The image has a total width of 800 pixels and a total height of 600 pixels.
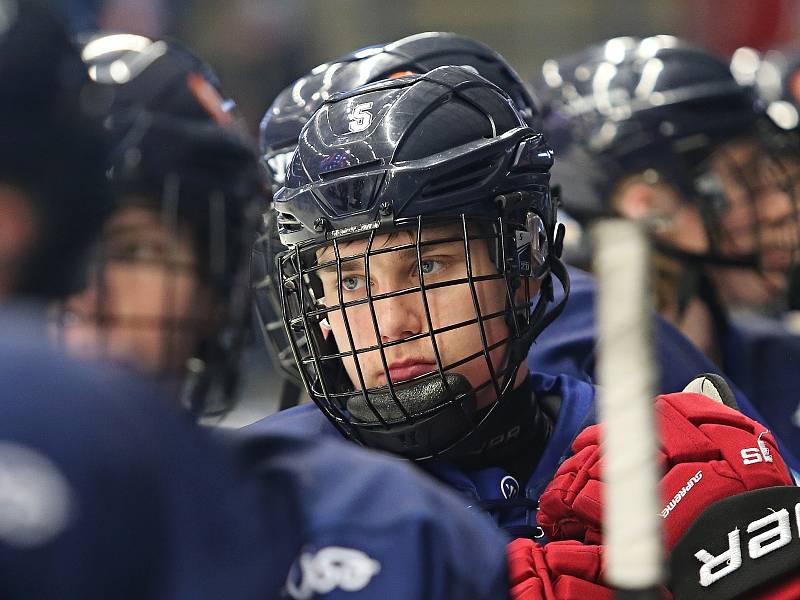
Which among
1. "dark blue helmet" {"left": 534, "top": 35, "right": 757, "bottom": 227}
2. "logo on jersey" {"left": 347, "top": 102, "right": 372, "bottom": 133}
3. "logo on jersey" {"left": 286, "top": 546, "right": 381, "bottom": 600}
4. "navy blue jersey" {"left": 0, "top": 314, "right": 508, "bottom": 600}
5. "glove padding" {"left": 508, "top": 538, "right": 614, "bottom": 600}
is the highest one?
"dark blue helmet" {"left": 534, "top": 35, "right": 757, "bottom": 227}

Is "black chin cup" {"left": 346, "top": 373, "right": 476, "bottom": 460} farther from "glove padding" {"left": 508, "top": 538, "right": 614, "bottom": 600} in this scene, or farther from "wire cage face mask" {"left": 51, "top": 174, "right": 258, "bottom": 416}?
"wire cage face mask" {"left": 51, "top": 174, "right": 258, "bottom": 416}

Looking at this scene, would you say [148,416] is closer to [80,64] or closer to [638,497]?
[638,497]

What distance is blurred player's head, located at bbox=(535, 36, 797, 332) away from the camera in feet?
11.6

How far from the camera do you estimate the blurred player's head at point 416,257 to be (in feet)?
6.79

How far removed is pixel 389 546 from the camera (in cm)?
126

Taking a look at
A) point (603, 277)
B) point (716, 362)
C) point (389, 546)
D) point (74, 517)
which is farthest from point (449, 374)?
point (716, 362)

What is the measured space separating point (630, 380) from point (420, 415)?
975 mm

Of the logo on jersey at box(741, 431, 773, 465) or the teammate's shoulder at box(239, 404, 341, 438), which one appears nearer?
the logo on jersey at box(741, 431, 773, 465)

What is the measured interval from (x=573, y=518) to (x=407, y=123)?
2.25 feet

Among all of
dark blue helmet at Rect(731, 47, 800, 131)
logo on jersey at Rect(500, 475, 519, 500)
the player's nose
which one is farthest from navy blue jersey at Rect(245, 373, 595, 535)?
dark blue helmet at Rect(731, 47, 800, 131)

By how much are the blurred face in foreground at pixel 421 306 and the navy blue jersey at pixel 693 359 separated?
0.77m

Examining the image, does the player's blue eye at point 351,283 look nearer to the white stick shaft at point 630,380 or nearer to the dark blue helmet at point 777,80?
the white stick shaft at point 630,380

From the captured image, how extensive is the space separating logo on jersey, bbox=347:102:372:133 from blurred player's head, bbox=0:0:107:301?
33.8 inches

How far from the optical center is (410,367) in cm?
210
